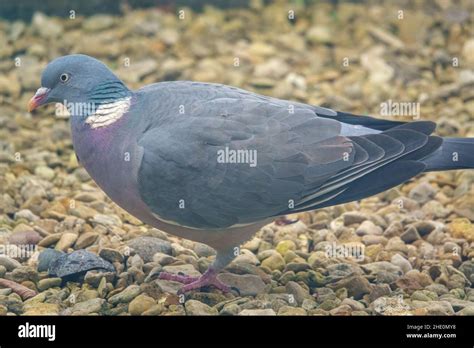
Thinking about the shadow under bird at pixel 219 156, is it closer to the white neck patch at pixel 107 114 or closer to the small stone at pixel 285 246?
the white neck patch at pixel 107 114

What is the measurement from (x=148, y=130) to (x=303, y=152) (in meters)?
1.12

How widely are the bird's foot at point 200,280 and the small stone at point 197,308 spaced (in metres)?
0.21

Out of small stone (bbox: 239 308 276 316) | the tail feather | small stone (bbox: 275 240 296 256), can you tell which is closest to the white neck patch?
small stone (bbox: 239 308 276 316)

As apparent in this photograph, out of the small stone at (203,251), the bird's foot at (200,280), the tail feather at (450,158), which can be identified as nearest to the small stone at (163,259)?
the bird's foot at (200,280)

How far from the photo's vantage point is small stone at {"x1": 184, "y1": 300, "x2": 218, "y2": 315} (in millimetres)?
6695

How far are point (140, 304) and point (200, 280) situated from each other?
1.76ft

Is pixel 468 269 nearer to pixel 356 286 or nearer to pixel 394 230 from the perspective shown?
pixel 394 230

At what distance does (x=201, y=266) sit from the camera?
24.7 feet

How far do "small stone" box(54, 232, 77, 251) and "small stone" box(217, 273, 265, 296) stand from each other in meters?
1.22

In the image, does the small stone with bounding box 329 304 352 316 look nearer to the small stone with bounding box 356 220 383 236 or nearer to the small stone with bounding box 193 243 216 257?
the small stone with bounding box 356 220 383 236

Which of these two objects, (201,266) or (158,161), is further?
(201,266)

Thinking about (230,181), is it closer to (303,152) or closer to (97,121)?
(303,152)

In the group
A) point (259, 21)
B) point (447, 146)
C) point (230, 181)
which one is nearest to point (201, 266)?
point (230, 181)

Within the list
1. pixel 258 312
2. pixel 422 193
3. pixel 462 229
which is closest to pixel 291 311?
pixel 258 312
